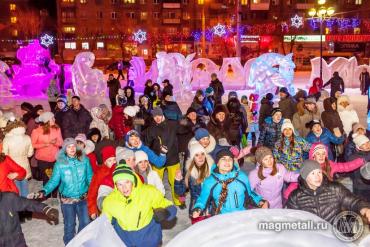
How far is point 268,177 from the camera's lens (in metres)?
5.28

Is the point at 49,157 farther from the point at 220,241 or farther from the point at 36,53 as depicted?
A: the point at 36,53

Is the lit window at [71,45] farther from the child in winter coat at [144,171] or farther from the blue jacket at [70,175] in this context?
the child in winter coat at [144,171]

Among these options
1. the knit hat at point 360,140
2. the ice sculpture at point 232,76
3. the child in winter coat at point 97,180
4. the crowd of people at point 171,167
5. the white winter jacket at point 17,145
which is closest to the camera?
the crowd of people at point 171,167

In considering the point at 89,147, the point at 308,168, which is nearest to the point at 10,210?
the point at 89,147

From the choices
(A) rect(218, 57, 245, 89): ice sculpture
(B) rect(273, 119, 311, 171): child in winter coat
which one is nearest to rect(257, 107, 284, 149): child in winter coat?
(B) rect(273, 119, 311, 171): child in winter coat

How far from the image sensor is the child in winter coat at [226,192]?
443 cm

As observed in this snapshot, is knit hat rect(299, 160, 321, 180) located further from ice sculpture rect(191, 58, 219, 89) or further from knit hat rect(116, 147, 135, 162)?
ice sculpture rect(191, 58, 219, 89)

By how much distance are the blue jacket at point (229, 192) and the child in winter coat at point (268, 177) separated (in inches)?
30.8

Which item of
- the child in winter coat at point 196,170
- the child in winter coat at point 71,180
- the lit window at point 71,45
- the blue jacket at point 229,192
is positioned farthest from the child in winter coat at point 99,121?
the lit window at point 71,45

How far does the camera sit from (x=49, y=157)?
7680mm

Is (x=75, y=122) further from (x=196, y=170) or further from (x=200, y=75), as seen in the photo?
(x=200, y=75)

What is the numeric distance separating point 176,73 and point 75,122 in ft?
42.9

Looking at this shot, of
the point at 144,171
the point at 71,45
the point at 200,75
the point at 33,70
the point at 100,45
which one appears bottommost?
the point at 144,171

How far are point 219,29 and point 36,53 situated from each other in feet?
41.1
